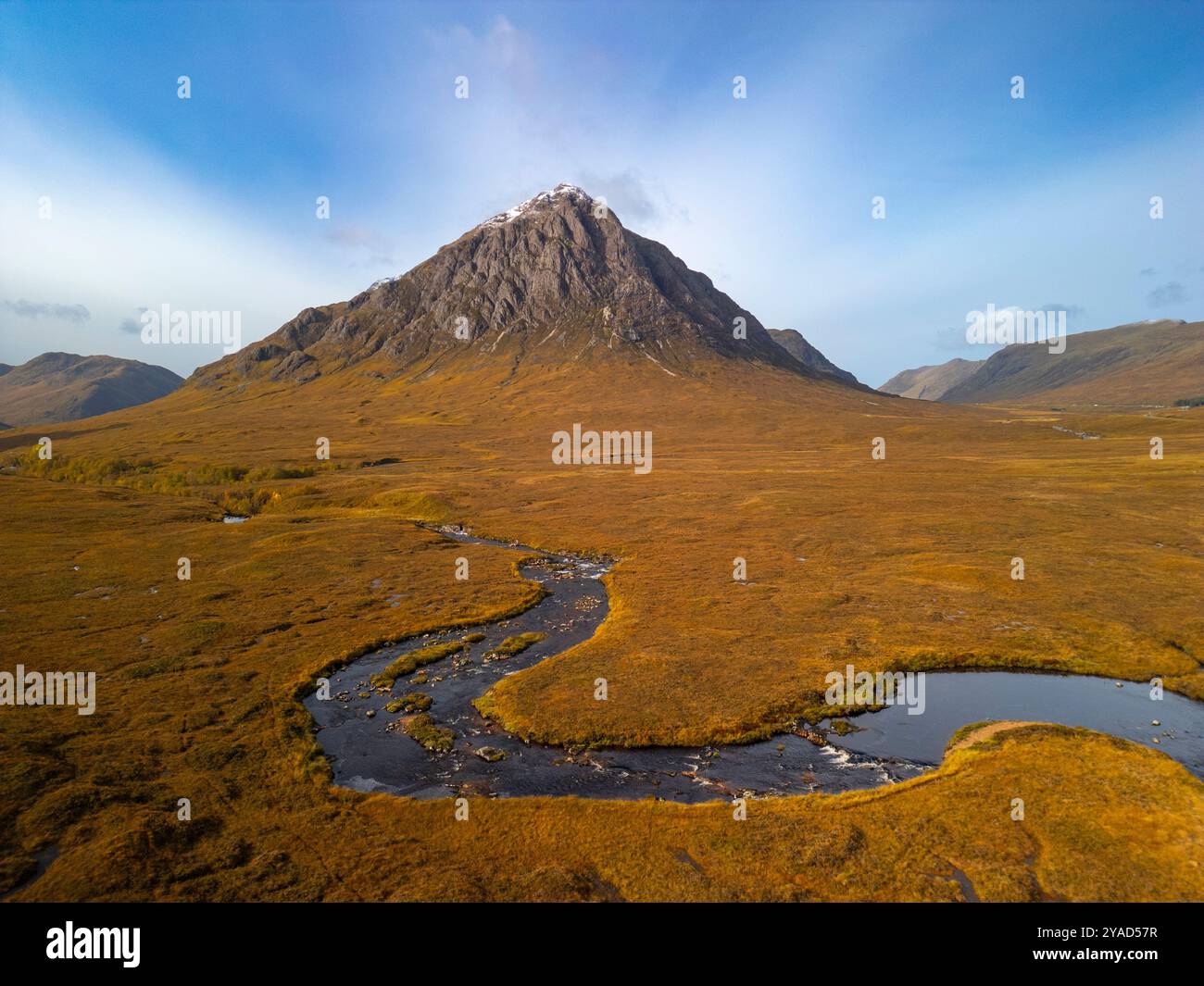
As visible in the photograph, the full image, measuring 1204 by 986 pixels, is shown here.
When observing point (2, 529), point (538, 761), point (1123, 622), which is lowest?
point (538, 761)

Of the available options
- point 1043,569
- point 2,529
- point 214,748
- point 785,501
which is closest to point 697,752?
point 214,748

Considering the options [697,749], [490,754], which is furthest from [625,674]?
[490,754]

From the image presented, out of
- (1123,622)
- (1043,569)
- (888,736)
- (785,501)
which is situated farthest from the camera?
(785,501)

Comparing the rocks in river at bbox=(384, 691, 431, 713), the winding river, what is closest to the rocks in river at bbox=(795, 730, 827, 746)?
the winding river

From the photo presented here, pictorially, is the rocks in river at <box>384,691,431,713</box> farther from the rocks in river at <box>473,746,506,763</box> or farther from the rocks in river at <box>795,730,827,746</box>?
the rocks in river at <box>795,730,827,746</box>

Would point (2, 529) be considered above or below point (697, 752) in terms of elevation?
above

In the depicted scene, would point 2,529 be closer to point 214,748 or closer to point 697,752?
point 214,748
